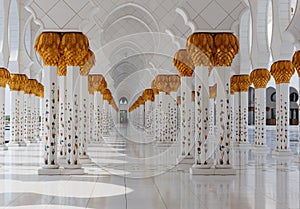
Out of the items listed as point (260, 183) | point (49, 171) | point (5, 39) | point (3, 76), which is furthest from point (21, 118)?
point (260, 183)

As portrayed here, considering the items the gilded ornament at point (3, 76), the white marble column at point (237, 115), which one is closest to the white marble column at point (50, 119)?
the gilded ornament at point (3, 76)

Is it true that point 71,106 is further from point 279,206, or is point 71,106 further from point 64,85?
point 279,206

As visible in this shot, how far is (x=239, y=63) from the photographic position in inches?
575

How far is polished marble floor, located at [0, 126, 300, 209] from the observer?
15.0ft

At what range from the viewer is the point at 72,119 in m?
7.39

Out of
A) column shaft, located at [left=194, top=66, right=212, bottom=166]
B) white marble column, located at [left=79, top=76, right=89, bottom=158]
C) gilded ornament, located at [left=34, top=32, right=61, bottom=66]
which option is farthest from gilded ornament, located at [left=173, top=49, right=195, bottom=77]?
gilded ornament, located at [left=34, top=32, right=61, bottom=66]

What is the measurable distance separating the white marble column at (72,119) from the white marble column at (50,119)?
0.30 m

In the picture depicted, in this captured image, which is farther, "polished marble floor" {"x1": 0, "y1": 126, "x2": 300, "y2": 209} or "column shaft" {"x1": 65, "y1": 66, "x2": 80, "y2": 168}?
"column shaft" {"x1": 65, "y1": 66, "x2": 80, "y2": 168}

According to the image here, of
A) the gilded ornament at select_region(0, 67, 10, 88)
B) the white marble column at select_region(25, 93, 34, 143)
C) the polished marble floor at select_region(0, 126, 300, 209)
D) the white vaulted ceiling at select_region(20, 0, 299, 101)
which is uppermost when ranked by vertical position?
the white vaulted ceiling at select_region(20, 0, 299, 101)

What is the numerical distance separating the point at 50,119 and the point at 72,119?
44 centimetres

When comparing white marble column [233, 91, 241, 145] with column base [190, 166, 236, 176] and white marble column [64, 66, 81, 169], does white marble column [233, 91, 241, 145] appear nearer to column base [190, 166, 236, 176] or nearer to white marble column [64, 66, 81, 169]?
column base [190, 166, 236, 176]

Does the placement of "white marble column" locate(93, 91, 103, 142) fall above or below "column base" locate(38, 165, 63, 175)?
above

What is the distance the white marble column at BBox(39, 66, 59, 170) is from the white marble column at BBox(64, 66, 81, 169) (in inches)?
11.6

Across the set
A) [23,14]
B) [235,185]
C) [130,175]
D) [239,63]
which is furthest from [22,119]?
[235,185]
